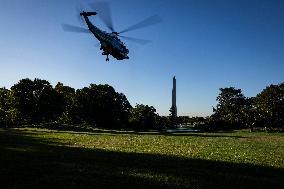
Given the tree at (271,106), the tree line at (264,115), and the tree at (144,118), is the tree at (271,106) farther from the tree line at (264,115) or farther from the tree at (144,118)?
the tree at (144,118)

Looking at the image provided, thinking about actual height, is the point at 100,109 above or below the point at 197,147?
above

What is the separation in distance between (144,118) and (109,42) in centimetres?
9425

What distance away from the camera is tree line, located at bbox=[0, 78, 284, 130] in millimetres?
124562

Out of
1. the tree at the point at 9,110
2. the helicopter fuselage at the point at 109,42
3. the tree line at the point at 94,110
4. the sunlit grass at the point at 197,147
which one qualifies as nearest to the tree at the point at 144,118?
the tree line at the point at 94,110

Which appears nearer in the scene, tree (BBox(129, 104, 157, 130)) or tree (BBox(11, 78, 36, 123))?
tree (BBox(11, 78, 36, 123))

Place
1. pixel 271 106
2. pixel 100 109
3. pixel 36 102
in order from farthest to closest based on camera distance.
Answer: pixel 100 109 < pixel 36 102 < pixel 271 106

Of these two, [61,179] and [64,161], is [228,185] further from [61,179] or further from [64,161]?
[64,161]

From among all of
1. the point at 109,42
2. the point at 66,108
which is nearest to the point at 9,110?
the point at 66,108

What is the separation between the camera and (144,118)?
439 feet

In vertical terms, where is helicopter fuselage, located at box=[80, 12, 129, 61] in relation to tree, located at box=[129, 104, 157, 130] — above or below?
above

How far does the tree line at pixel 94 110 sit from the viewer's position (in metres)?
125

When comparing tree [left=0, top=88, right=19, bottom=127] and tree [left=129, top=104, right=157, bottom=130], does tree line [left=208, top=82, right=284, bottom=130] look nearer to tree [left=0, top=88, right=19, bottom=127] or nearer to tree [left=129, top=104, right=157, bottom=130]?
tree [left=129, top=104, right=157, bottom=130]

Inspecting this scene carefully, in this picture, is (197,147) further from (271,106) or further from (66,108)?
(66,108)

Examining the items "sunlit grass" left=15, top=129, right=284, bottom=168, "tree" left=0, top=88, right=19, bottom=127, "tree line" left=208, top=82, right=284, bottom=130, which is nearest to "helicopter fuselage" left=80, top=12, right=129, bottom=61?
"sunlit grass" left=15, top=129, right=284, bottom=168
